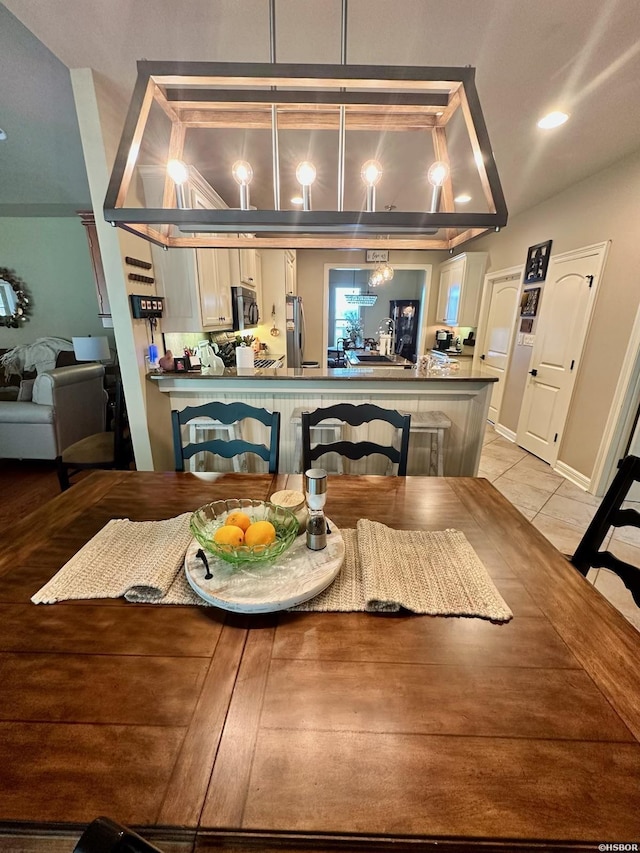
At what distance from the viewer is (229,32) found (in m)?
1.63

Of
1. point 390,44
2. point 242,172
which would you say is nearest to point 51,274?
point 390,44

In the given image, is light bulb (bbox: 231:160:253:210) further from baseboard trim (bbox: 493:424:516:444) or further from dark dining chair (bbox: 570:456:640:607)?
baseboard trim (bbox: 493:424:516:444)

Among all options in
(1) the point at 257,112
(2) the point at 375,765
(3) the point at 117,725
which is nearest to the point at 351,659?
(2) the point at 375,765

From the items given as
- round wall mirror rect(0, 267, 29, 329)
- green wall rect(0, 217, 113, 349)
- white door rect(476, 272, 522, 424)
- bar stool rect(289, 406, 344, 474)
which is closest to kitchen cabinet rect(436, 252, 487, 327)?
white door rect(476, 272, 522, 424)

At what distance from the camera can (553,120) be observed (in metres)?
2.27

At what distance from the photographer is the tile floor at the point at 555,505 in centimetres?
209

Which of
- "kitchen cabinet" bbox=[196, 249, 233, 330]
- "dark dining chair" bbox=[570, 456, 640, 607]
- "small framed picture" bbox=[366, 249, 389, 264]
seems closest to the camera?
"dark dining chair" bbox=[570, 456, 640, 607]

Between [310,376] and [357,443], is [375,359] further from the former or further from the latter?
[357,443]

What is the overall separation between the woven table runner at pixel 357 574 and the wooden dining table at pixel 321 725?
34 millimetres

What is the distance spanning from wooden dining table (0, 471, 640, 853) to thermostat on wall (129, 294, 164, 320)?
1.76m

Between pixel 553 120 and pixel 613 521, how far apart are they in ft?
8.67

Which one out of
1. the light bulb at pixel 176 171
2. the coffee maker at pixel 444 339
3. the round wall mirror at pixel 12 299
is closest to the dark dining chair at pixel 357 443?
the light bulb at pixel 176 171

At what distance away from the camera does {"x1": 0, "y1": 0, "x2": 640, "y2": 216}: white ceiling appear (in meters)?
1.49

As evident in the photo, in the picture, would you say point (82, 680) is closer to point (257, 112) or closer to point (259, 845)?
point (259, 845)
